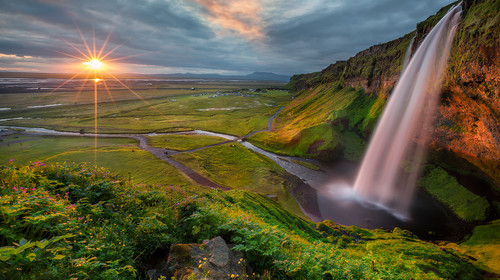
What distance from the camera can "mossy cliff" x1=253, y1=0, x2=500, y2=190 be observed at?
2967 centimetres

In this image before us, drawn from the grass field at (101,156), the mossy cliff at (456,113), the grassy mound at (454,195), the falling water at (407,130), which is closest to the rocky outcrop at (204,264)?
the grass field at (101,156)

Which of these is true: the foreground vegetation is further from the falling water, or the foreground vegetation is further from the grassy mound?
the falling water

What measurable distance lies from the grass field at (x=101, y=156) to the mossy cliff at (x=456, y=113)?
119ft

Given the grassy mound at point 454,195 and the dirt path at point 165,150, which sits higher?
the grassy mound at point 454,195

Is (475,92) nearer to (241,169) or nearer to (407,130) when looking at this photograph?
(407,130)

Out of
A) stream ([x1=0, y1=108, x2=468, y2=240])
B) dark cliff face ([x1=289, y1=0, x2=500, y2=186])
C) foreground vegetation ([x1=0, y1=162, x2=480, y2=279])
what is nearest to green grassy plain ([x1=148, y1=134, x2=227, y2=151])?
stream ([x1=0, y1=108, x2=468, y2=240])

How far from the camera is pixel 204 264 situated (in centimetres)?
648

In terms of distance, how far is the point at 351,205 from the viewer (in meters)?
36.2

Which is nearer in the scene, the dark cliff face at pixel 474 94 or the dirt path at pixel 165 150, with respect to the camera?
the dark cliff face at pixel 474 94

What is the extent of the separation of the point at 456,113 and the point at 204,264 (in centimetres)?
5614

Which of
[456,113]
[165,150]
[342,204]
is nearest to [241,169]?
[342,204]

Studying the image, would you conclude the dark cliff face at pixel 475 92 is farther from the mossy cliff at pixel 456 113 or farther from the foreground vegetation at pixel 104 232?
the foreground vegetation at pixel 104 232

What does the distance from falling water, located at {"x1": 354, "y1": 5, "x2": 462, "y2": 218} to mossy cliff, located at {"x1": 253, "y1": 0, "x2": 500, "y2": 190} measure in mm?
2565

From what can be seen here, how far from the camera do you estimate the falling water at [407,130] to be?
38781 millimetres
